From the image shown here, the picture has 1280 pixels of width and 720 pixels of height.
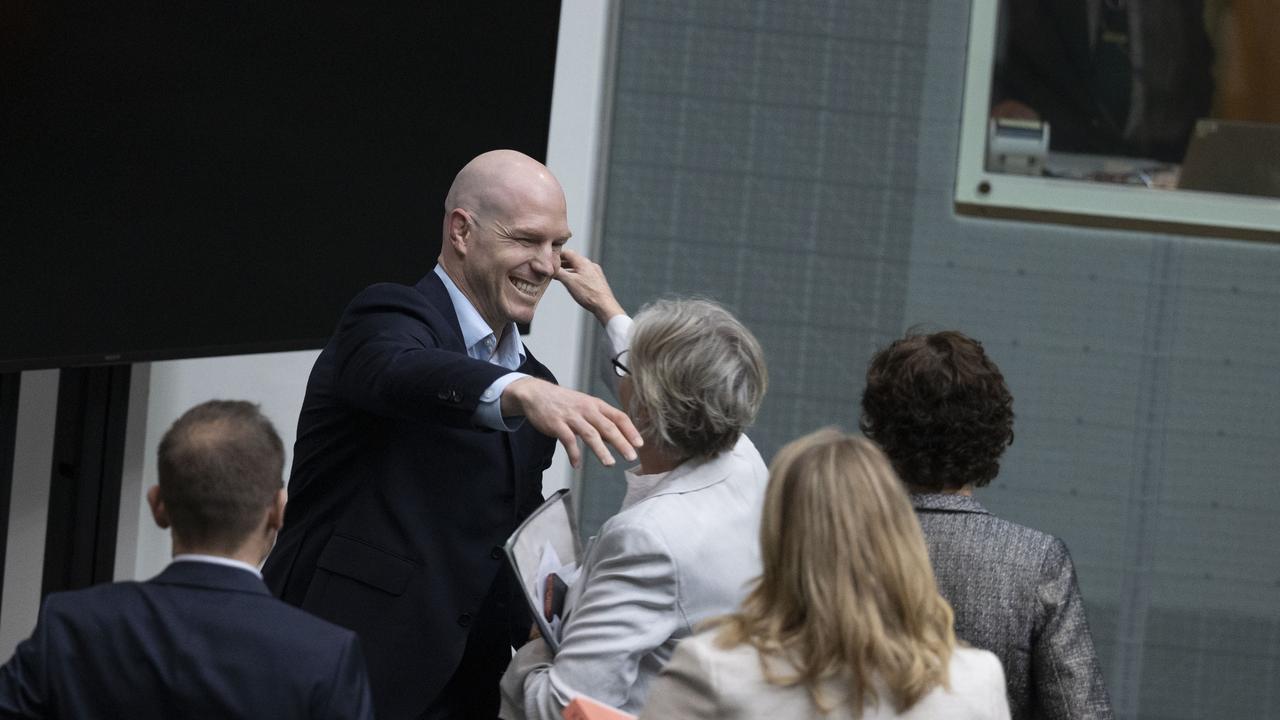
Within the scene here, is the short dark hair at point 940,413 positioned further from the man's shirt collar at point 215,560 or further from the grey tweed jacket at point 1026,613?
the man's shirt collar at point 215,560

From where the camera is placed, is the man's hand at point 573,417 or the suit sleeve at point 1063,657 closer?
the man's hand at point 573,417

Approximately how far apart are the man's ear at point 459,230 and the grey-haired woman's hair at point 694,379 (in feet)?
1.55

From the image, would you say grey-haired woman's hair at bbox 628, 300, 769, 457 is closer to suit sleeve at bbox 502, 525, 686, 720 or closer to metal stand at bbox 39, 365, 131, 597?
suit sleeve at bbox 502, 525, 686, 720

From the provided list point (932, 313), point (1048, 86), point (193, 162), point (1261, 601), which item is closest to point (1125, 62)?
point (1048, 86)

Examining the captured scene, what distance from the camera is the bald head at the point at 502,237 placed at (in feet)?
7.86

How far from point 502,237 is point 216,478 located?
0.84m

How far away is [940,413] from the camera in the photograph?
2172 millimetres

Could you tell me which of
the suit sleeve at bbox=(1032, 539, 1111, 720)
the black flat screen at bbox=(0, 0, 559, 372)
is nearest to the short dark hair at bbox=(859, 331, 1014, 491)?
the suit sleeve at bbox=(1032, 539, 1111, 720)

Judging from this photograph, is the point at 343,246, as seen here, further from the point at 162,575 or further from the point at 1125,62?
the point at 1125,62

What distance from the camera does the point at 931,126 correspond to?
434 centimetres

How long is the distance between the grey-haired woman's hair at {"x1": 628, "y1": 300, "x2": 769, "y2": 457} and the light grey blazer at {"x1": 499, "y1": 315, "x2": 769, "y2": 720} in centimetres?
6

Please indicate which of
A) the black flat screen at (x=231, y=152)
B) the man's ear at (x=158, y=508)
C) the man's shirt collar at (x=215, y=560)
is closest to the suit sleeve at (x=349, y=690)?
the man's shirt collar at (x=215, y=560)

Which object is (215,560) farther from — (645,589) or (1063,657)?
(1063,657)

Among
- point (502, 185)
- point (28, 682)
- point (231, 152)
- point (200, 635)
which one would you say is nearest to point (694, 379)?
point (502, 185)
